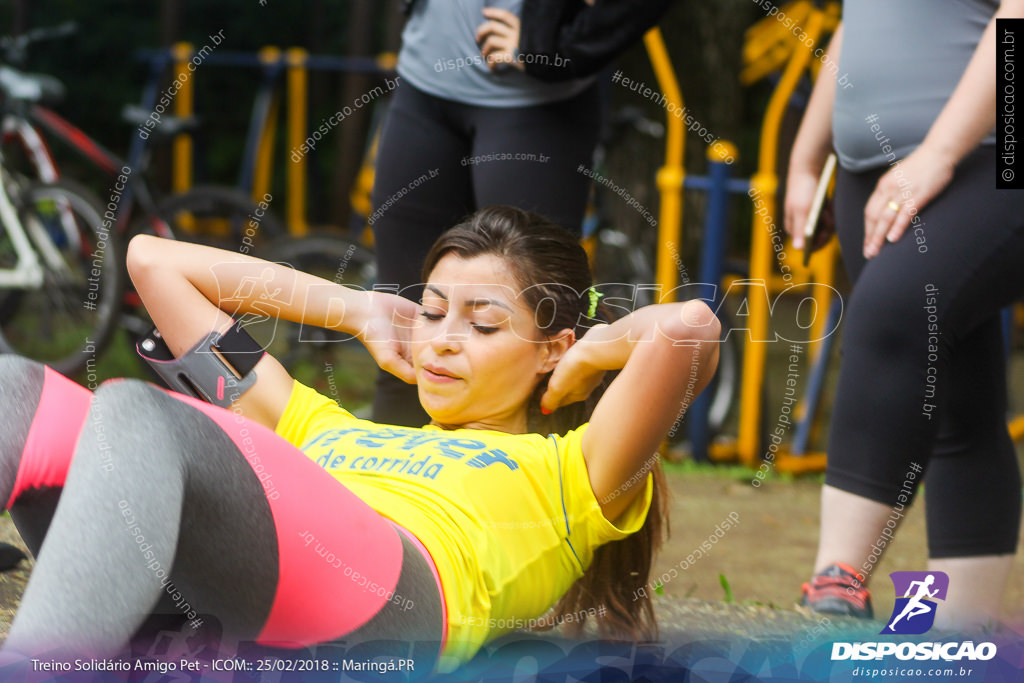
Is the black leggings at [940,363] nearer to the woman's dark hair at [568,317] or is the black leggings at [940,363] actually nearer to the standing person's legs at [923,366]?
the standing person's legs at [923,366]

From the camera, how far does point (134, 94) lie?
820 cm

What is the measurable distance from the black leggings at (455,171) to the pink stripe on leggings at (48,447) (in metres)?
0.50

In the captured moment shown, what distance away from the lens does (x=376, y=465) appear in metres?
1.35

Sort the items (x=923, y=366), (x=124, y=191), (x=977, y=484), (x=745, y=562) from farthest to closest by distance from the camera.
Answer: (x=124, y=191), (x=745, y=562), (x=977, y=484), (x=923, y=366)

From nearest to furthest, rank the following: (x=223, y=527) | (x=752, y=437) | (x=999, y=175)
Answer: (x=223, y=527) < (x=999, y=175) < (x=752, y=437)

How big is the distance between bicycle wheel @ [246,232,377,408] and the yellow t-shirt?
941mm

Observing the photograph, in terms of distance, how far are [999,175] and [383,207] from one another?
89 centimetres

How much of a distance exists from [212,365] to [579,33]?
68cm

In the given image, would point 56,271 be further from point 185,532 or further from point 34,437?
point 185,532

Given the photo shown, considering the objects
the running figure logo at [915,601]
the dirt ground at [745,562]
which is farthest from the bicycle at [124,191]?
the running figure logo at [915,601]

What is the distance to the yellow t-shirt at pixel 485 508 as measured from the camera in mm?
1246

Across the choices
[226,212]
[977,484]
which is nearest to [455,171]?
[977,484]

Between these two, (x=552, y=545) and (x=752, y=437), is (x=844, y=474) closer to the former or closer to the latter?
(x=552, y=545)

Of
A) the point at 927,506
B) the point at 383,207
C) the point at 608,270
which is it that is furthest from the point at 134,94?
the point at 927,506
